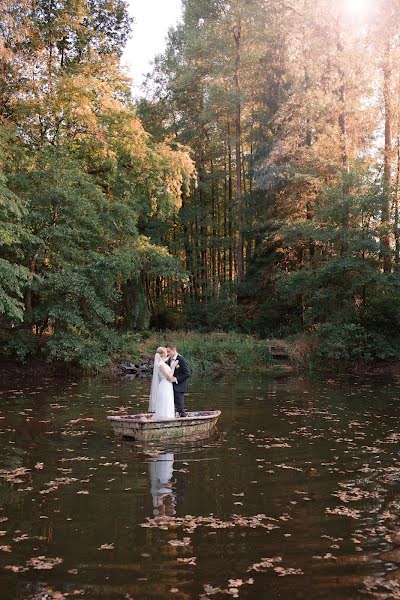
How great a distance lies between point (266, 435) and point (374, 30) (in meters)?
21.3

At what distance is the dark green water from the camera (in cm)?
557

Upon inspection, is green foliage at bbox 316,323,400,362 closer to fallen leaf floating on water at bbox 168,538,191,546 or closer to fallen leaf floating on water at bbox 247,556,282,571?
fallen leaf floating on water at bbox 168,538,191,546

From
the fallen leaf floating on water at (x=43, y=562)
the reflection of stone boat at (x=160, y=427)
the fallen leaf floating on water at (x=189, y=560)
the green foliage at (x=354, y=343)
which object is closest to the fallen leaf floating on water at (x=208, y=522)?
the fallen leaf floating on water at (x=189, y=560)

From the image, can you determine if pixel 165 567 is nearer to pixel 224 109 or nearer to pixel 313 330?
pixel 313 330

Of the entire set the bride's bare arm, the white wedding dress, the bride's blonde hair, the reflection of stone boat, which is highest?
the bride's blonde hair

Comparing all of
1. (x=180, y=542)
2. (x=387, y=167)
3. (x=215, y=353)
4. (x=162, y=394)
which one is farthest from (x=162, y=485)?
(x=387, y=167)

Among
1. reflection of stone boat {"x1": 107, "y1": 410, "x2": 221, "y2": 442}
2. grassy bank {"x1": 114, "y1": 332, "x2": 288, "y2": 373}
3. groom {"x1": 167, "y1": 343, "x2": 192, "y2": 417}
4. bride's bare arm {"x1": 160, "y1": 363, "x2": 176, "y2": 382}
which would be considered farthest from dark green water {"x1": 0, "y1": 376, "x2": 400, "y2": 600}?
grassy bank {"x1": 114, "y1": 332, "x2": 288, "y2": 373}

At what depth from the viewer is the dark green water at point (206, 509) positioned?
18.3 ft

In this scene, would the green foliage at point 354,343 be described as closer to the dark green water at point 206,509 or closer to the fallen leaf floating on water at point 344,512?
the dark green water at point 206,509

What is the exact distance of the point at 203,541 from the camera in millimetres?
6531

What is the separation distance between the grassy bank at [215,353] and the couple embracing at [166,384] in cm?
1157

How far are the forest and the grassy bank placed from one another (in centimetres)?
164

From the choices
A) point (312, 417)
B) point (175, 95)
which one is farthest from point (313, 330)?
point (175, 95)

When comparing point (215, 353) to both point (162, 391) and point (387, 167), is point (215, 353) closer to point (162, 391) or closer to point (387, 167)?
point (387, 167)
